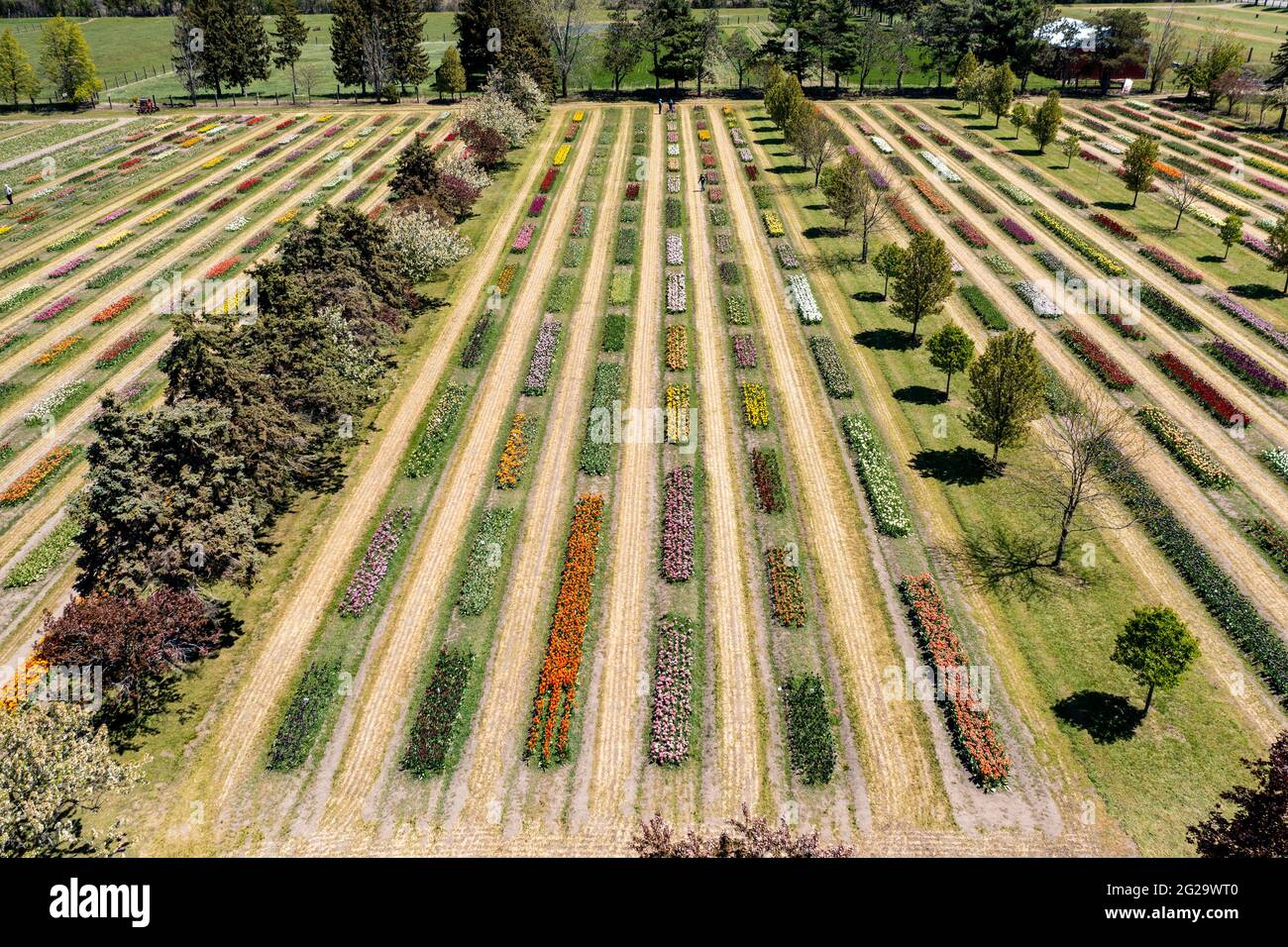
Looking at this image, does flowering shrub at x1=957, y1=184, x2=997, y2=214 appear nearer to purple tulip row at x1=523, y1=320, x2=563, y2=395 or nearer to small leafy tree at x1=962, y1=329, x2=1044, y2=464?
small leafy tree at x1=962, y1=329, x2=1044, y2=464

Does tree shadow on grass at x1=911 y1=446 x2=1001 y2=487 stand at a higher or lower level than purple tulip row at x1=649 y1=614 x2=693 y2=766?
higher

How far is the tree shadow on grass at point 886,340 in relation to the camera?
5191cm

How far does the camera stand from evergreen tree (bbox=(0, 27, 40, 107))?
107 m

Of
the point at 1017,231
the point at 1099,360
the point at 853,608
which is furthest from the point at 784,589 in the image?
the point at 1017,231

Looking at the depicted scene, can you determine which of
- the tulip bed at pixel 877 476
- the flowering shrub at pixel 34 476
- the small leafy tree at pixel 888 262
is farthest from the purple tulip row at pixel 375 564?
the small leafy tree at pixel 888 262

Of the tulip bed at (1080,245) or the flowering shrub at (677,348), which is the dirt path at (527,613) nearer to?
the flowering shrub at (677,348)

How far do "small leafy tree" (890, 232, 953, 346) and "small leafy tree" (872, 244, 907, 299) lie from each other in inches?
53.8

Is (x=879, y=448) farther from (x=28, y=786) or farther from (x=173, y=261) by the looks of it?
(x=173, y=261)

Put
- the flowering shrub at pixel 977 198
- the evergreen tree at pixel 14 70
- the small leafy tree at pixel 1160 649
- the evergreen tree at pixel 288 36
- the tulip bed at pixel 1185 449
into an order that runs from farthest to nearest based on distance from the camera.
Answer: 1. the evergreen tree at pixel 288 36
2. the evergreen tree at pixel 14 70
3. the flowering shrub at pixel 977 198
4. the tulip bed at pixel 1185 449
5. the small leafy tree at pixel 1160 649

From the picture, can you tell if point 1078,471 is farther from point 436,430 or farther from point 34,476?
point 34,476

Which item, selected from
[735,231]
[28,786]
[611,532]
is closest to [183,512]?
[28,786]

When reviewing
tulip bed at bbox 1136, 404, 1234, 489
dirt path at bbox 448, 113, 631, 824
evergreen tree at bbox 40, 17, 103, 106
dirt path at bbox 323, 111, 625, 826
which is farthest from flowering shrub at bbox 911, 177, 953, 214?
evergreen tree at bbox 40, 17, 103, 106

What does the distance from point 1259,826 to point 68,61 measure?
6093 inches

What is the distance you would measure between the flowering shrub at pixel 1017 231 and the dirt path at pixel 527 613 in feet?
136
